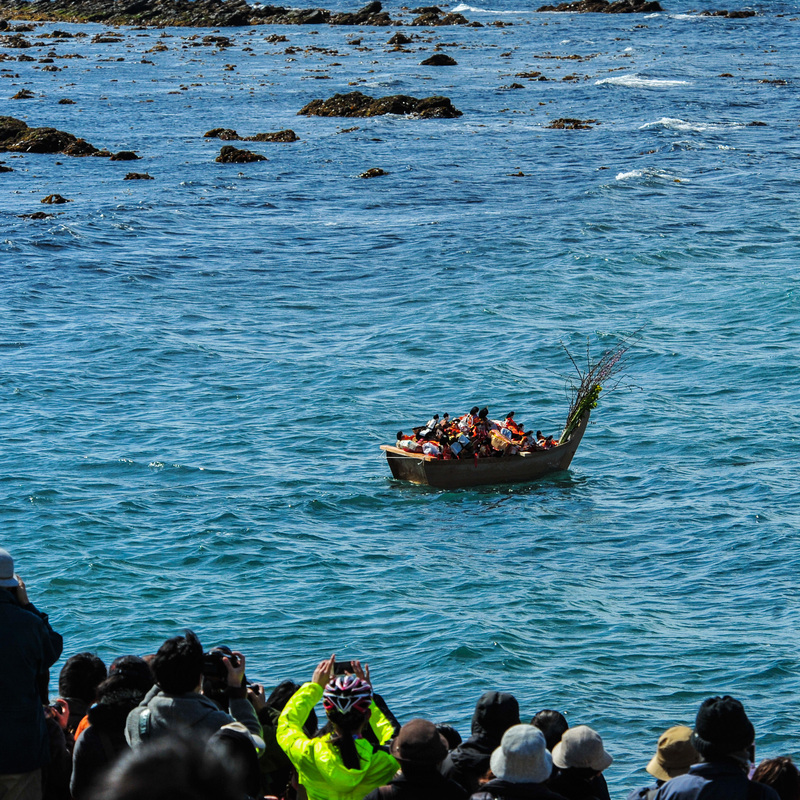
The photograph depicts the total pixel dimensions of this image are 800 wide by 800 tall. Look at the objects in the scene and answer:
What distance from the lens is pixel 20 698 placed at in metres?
6.96

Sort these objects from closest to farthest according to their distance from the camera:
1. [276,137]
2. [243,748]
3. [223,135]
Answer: [243,748]
[276,137]
[223,135]

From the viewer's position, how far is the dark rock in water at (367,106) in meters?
72.8

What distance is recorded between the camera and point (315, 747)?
728 cm

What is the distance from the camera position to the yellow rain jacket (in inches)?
283

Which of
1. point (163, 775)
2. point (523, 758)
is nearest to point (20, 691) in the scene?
point (523, 758)

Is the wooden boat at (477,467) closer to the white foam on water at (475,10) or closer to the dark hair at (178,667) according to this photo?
the dark hair at (178,667)

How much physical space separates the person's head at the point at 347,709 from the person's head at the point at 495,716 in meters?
0.77

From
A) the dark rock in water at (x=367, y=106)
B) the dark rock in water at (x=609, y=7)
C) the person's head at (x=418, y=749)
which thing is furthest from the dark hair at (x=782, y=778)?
the dark rock in water at (x=609, y=7)

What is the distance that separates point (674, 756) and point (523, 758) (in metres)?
1.49

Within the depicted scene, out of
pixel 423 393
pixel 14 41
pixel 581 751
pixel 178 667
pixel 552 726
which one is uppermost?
pixel 178 667

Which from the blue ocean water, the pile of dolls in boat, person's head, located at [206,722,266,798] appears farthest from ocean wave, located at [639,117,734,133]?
person's head, located at [206,722,266,798]

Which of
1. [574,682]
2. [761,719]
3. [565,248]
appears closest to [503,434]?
[574,682]

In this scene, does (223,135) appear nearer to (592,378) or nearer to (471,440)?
(592,378)

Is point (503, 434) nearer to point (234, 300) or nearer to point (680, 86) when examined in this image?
point (234, 300)
